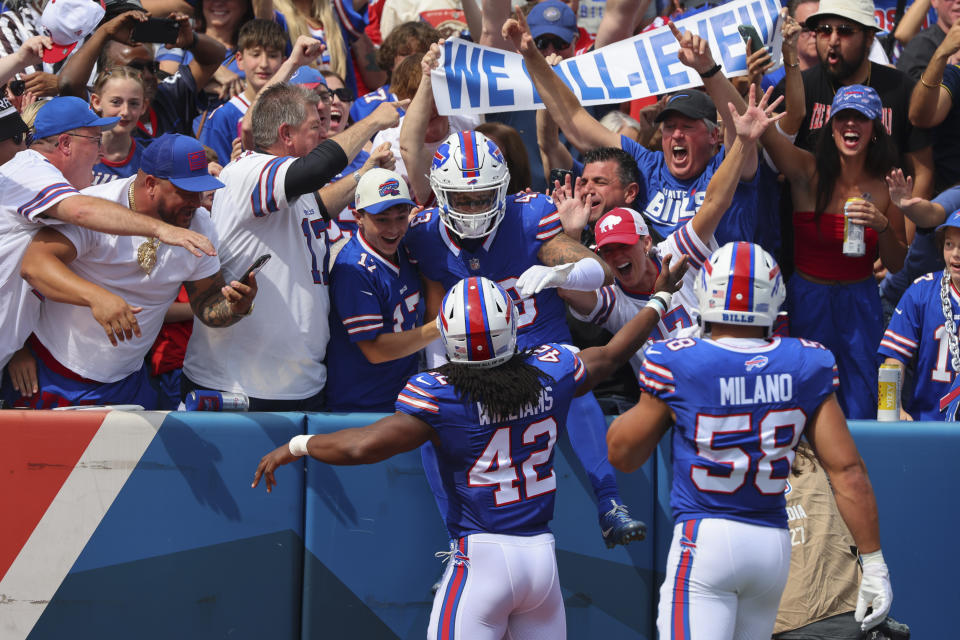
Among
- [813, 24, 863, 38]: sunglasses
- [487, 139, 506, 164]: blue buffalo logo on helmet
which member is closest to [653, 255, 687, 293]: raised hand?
[487, 139, 506, 164]: blue buffalo logo on helmet

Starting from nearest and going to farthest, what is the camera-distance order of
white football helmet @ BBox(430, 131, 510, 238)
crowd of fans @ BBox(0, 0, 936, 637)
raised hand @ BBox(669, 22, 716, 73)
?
crowd of fans @ BBox(0, 0, 936, 637) → white football helmet @ BBox(430, 131, 510, 238) → raised hand @ BBox(669, 22, 716, 73)

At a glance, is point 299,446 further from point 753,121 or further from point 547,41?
point 547,41

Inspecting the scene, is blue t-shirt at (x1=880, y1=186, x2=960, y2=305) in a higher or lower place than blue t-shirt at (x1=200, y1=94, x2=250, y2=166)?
lower

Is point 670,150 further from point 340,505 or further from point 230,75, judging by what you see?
point 230,75

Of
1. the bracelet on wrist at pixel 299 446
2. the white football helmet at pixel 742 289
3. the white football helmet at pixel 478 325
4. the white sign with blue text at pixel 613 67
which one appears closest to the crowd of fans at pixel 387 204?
the white sign with blue text at pixel 613 67

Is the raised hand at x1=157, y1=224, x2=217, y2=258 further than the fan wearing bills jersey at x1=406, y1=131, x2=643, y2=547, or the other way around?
the fan wearing bills jersey at x1=406, y1=131, x2=643, y2=547

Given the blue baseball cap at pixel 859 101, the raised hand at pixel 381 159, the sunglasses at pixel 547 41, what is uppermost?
the sunglasses at pixel 547 41

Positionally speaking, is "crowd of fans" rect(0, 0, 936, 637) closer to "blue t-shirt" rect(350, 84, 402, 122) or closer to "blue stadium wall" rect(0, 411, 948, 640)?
"blue t-shirt" rect(350, 84, 402, 122)

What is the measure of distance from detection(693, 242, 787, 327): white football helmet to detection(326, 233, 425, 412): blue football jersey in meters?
1.97

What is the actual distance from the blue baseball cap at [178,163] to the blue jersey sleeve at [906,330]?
394cm

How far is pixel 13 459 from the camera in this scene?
5.43 m

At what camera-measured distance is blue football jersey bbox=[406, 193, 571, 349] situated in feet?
20.0

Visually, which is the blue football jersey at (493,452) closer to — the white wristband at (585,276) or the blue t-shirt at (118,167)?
the white wristband at (585,276)

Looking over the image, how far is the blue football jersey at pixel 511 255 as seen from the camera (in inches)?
240
